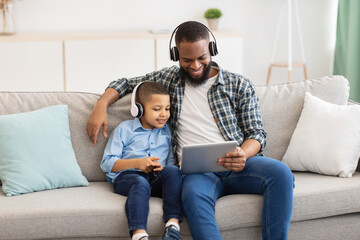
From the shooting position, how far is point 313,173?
251 cm

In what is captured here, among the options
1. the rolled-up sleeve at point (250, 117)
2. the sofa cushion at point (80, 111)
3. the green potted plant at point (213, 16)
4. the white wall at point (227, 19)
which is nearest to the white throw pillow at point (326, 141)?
the rolled-up sleeve at point (250, 117)

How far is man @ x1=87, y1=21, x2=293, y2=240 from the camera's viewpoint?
2205 mm

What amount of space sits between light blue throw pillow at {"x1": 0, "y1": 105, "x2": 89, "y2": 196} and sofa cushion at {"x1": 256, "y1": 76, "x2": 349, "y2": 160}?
0.92 meters

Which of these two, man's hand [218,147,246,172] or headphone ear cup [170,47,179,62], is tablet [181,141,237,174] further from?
headphone ear cup [170,47,179,62]

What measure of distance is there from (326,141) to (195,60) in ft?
2.32

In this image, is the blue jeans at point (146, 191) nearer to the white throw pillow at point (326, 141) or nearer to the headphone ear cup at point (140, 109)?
the headphone ear cup at point (140, 109)

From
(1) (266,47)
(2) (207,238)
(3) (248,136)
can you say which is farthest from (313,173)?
(1) (266,47)

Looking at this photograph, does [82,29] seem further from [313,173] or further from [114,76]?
[313,173]

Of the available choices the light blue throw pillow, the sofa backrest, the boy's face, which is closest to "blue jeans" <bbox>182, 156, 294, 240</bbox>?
the boy's face

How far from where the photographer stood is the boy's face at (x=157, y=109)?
93.0 inches

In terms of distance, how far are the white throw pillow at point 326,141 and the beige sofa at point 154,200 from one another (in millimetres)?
54

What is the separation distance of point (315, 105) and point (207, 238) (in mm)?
950

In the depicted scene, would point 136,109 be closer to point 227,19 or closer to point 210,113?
point 210,113

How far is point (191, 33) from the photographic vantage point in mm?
2369
